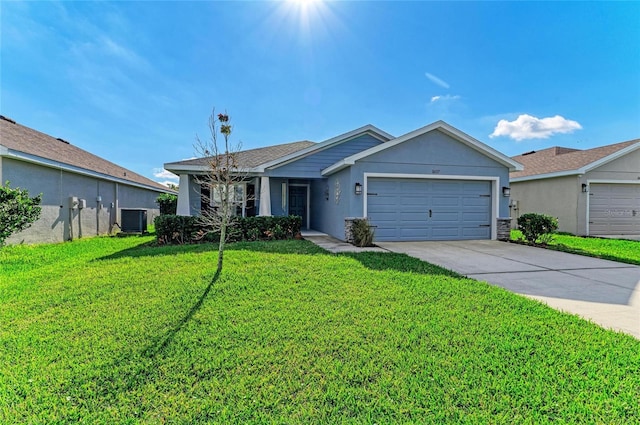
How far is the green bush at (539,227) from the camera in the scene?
10.2 meters

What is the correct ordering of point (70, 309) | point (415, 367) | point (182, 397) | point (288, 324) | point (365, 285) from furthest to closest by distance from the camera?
point (365, 285)
point (70, 309)
point (288, 324)
point (415, 367)
point (182, 397)

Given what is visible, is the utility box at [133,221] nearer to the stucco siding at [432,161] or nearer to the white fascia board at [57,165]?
the white fascia board at [57,165]

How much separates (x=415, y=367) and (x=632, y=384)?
174 centimetres

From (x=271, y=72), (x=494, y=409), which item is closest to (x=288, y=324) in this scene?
(x=494, y=409)

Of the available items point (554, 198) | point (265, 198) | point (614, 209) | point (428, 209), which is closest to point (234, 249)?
point (265, 198)

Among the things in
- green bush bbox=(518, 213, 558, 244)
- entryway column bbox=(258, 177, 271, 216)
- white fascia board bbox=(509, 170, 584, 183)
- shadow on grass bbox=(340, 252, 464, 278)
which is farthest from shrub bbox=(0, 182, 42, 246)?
white fascia board bbox=(509, 170, 584, 183)

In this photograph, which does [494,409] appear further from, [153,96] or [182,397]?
[153,96]

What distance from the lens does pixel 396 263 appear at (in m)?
6.70

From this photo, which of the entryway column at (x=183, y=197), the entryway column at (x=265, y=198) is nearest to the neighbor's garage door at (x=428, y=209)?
the entryway column at (x=265, y=198)

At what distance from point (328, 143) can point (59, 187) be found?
10407mm

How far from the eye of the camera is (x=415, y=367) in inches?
109

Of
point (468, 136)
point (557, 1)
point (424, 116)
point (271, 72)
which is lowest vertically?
point (468, 136)

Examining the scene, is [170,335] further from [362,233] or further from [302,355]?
[362,233]

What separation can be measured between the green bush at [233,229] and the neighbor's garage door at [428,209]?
3.03 metres
